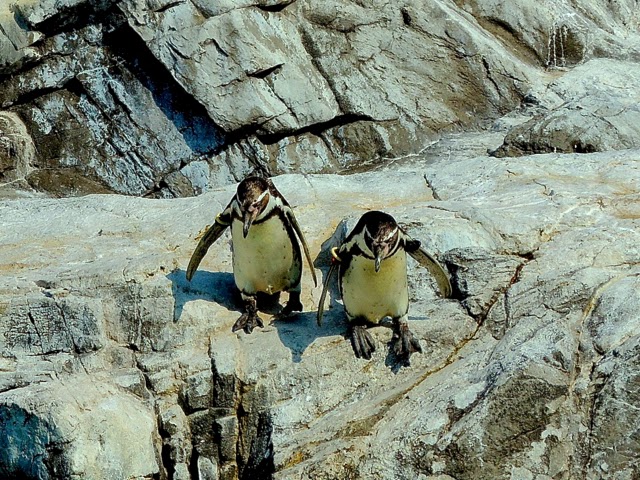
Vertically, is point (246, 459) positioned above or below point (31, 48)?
below

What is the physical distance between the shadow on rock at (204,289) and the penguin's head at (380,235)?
1.12 m

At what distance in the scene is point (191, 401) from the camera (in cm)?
557

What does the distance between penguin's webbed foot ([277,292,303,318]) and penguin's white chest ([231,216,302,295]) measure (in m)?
0.08

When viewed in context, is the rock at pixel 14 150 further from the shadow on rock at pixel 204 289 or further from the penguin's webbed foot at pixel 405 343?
the penguin's webbed foot at pixel 405 343

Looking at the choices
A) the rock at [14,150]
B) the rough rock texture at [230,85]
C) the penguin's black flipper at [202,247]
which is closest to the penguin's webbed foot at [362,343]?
the penguin's black flipper at [202,247]

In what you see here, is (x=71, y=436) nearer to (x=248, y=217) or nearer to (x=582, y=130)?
(x=248, y=217)

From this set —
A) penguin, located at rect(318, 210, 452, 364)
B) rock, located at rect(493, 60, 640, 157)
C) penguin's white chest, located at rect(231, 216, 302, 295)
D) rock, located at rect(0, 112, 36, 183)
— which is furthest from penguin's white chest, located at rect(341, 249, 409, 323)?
rock, located at rect(0, 112, 36, 183)

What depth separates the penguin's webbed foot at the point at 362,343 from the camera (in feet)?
18.5

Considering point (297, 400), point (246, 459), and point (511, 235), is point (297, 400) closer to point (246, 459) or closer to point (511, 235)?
point (246, 459)

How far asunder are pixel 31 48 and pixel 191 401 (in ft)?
26.0

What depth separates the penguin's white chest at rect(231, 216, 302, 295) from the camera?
5.86 m

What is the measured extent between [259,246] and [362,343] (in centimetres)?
79

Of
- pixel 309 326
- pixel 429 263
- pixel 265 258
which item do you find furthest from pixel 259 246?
pixel 429 263

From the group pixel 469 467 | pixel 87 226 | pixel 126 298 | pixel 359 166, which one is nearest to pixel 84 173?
pixel 359 166
